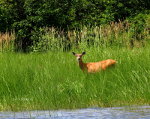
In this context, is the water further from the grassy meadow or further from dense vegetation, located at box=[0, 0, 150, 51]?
A: dense vegetation, located at box=[0, 0, 150, 51]

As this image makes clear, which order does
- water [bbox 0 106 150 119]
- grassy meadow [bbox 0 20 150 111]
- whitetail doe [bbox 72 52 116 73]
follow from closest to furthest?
water [bbox 0 106 150 119]
grassy meadow [bbox 0 20 150 111]
whitetail doe [bbox 72 52 116 73]

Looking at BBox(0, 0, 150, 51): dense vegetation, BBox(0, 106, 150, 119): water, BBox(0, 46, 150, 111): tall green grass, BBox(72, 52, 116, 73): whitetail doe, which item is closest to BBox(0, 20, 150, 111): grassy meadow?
BBox(0, 46, 150, 111): tall green grass

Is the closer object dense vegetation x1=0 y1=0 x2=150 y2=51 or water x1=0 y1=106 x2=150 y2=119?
water x1=0 y1=106 x2=150 y2=119

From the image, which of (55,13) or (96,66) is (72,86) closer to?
(96,66)

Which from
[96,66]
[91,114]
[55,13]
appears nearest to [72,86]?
[91,114]

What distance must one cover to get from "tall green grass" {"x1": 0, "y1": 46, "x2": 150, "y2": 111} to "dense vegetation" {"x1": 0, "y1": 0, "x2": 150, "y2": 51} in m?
17.7

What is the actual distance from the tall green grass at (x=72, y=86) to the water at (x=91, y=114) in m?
0.59

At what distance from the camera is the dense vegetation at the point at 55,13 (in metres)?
32.1

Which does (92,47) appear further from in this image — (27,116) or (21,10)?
(21,10)

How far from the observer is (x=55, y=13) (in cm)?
3275

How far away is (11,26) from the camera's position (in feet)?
106

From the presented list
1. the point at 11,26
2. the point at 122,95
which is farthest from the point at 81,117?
the point at 11,26

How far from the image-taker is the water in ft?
27.5

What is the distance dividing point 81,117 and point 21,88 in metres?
3.68
